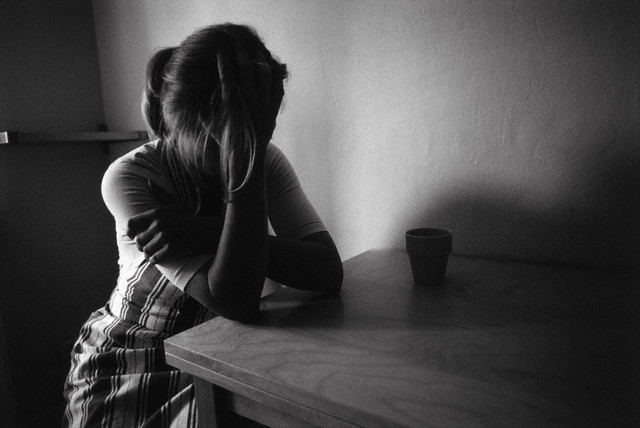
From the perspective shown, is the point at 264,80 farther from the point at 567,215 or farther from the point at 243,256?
the point at 567,215

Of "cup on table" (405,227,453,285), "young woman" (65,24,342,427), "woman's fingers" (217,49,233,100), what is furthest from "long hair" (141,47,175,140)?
"cup on table" (405,227,453,285)

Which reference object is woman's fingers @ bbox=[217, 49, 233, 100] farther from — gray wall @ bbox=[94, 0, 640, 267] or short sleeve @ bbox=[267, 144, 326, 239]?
gray wall @ bbox=[94, 0, 640, 267]

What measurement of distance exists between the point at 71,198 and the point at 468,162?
1.48 metres

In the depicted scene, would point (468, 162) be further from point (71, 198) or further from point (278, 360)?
point (71, 198)

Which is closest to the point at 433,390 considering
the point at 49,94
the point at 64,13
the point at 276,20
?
the point at 276,20

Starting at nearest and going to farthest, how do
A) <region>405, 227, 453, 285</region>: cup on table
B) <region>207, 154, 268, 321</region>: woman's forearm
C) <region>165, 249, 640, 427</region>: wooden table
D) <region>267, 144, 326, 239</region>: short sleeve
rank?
<region>165, 249, 640, 427</region>: wooden table → <region>207, 154, 268, 321</region>: woman's forearm → <region>405, 227, 453, 285</region>: cup on table → <region>267, 144, 326, 239</region>: short sleeve

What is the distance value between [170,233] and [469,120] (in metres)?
0.67

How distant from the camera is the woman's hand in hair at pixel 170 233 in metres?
0.76

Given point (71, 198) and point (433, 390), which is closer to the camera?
point (433, 390)

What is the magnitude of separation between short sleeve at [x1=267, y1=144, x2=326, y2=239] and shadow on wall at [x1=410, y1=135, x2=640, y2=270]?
1.03 feet

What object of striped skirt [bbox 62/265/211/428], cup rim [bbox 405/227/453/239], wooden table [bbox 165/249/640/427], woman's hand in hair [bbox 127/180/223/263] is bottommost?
striped skirt [bbox 62/265/211/428]

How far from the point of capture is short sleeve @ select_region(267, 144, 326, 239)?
101cm

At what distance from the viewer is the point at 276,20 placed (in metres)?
1.29

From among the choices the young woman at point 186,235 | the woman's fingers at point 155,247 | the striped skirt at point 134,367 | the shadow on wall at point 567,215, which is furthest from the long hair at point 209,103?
the shadow on wall at point 567,215
